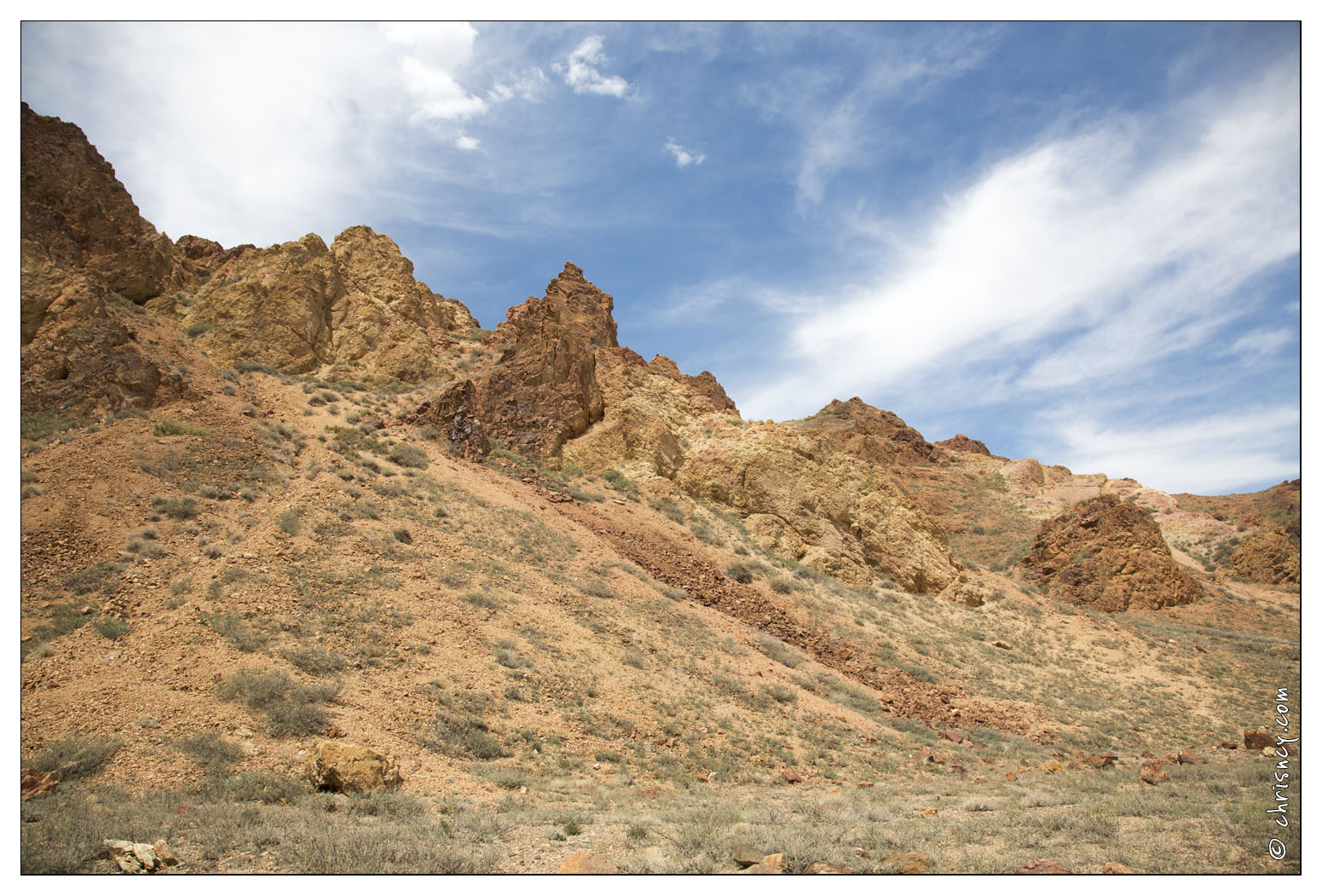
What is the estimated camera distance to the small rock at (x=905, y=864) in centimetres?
507

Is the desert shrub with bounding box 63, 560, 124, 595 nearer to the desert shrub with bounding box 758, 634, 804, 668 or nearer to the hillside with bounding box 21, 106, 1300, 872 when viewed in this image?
the hillside with bounding box 21, 106, 1300, 872

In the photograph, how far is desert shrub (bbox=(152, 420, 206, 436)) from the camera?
48.6 ft

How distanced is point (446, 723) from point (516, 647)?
8.30ft

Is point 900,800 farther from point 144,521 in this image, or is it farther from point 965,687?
point 144,521

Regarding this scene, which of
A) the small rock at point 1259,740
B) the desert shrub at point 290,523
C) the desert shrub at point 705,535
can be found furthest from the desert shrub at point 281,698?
the small rock at point 1259,740

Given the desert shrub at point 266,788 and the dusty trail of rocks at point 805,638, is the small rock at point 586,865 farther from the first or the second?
the dusty trail of rocks at point 805,638

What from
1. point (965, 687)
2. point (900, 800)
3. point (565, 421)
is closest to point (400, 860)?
point (900, 800)

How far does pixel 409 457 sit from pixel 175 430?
Result: 5404 millimetres

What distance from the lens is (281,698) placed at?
26.6ft

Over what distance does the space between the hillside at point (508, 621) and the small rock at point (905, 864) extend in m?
0.07

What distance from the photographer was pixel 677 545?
1989 centimetres

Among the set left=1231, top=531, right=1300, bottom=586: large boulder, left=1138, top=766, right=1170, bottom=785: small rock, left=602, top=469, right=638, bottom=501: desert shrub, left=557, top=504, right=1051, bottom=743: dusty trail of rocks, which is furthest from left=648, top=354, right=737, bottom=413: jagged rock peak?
left=1231, top=531, right=1300, bottom=586: large boulder

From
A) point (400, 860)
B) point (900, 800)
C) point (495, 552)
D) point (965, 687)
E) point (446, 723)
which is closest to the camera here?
point (400, 860)

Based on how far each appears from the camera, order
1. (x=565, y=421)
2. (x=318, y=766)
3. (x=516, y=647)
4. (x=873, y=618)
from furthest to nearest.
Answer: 1. (x=565, y=421)
2. (x=873, y=618)
3. (x=516, y=647)
4. (x=318, y=766)
